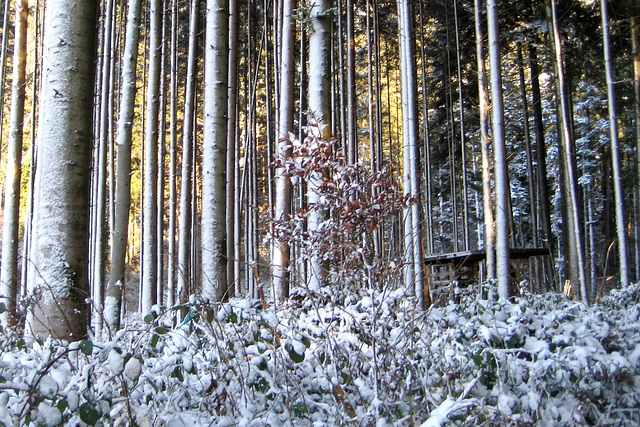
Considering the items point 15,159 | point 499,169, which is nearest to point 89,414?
point 499,169

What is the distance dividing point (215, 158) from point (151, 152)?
16.1 ft

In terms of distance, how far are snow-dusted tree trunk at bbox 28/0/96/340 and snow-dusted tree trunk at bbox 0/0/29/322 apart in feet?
19.8

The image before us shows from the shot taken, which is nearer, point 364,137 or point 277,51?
point 277,51

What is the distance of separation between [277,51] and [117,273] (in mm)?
8929

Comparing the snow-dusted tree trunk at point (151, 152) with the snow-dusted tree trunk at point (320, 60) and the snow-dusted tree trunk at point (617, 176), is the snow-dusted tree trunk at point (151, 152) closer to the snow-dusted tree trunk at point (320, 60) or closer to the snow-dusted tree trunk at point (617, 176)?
the snow-dusted tree trunk at point (320, 60)

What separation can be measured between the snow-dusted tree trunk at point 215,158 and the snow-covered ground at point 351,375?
111 inches

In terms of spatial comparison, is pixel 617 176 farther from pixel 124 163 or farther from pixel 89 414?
pixel 89 414

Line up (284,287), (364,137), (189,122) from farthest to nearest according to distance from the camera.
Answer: (364,137) < (189,122) < (284,287)

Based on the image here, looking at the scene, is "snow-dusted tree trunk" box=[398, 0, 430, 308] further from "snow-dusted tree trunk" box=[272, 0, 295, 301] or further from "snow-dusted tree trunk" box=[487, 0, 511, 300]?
"snow-dusted tree trunk" box=[272, 0, 295, 301]

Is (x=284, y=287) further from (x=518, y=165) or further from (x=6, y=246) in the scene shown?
(x=518, y=165)

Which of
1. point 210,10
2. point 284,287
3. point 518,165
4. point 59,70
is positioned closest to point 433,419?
point 59,70

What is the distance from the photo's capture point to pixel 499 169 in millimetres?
7508

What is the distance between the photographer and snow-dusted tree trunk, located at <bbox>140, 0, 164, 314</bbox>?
9852 millimetres

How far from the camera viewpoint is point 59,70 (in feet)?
13.0
